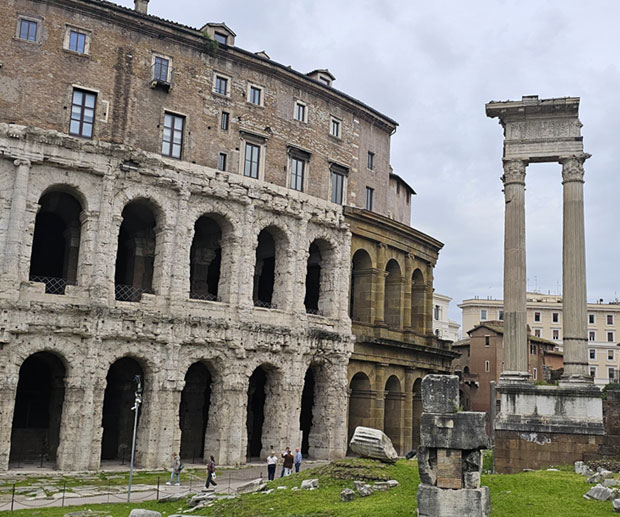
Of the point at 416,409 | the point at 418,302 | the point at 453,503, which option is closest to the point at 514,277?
the point at 453,503

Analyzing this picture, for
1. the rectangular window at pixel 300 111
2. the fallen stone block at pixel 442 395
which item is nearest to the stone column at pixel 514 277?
the fallen stone block at pixel 442 395

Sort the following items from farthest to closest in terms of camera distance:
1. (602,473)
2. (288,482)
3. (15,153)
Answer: (15,153), (288,482), (602,473)

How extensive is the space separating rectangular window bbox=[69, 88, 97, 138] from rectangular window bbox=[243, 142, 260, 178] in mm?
6946

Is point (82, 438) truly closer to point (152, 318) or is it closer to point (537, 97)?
point (152, 318)

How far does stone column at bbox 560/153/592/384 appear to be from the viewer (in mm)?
22969

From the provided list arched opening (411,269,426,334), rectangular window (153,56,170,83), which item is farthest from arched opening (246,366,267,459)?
rectangular window (153,56,170,83)

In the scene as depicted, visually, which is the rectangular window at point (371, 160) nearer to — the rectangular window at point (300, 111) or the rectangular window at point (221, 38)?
the rectangular window at point (300, 111)

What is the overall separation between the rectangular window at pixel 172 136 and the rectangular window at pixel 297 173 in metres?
5.89

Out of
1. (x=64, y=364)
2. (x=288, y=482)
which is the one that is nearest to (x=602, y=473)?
(x=288, y=482)

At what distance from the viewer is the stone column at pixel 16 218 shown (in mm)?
24922

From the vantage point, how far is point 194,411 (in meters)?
31.9

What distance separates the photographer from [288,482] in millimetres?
20078

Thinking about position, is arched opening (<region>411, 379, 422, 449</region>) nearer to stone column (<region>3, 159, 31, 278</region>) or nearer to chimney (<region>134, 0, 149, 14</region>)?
stone column (<region>3, 159, 31, 278</region>)

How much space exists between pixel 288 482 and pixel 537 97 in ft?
48.8
